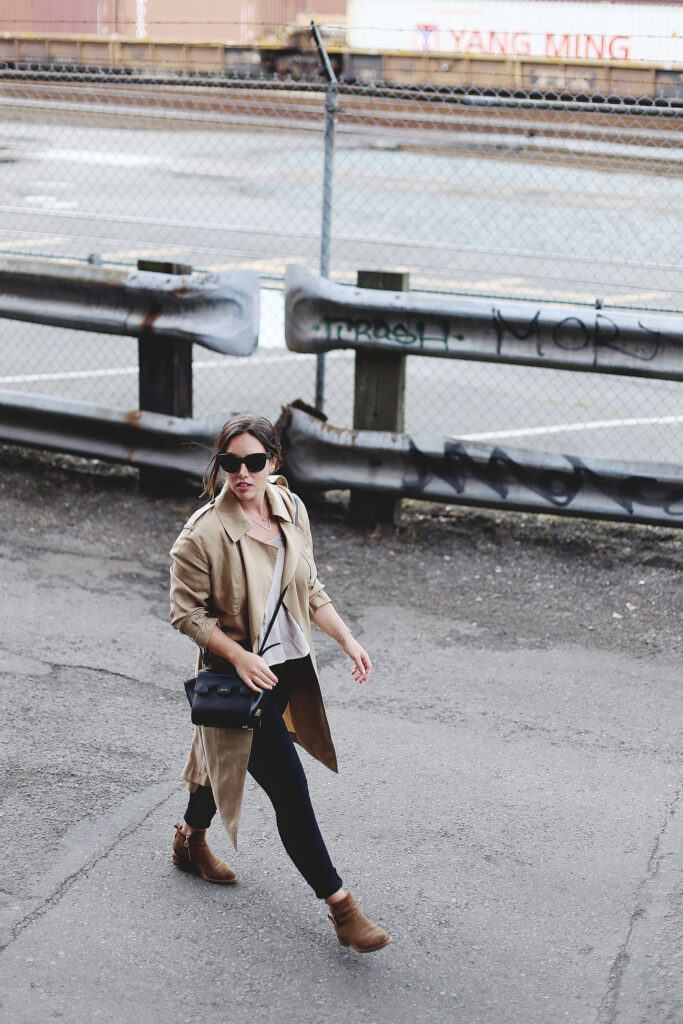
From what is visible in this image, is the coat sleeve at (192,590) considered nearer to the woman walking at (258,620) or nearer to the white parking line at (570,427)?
the woman walking at (258,620)

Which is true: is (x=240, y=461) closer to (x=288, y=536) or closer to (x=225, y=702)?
(x=288, y=536)

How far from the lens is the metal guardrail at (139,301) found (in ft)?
21.7

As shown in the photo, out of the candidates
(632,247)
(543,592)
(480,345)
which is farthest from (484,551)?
(632,247)

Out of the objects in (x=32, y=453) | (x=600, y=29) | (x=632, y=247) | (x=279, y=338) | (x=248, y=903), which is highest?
(x=600, y=29)

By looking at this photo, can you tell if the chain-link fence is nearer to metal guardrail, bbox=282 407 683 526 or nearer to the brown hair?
metal guardrail, bbox=282 407 683 526

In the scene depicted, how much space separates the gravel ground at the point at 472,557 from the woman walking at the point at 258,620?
2120mm

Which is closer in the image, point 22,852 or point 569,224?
point 22,852

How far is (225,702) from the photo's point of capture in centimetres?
328

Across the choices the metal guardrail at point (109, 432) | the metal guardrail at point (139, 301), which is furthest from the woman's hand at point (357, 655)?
the metal guardrail at point (139, 301)

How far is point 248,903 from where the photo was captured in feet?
12.0

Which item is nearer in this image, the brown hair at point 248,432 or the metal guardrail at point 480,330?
the brown hair at point 248,432

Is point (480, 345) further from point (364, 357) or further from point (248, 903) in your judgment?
point (248, 903)

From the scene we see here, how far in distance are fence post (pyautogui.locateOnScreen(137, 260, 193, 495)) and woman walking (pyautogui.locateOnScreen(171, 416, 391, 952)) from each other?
3483mm

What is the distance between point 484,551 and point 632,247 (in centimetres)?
660
